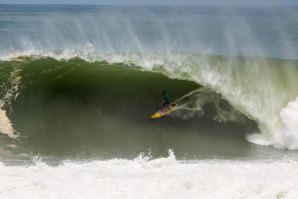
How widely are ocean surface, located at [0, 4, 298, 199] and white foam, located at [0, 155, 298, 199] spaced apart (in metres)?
0.02

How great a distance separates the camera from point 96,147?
1120 cm

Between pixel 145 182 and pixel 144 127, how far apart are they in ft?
16.2

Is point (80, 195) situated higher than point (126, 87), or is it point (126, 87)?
point (126, 87)

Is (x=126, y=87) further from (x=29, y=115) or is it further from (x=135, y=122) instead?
(x=29, y=115)

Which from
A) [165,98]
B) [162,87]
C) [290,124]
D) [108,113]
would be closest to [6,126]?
[108,113]

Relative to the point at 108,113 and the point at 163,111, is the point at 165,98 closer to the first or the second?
the point at 163,111

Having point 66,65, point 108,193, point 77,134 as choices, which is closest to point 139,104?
point 77,134

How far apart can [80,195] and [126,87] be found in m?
7.47

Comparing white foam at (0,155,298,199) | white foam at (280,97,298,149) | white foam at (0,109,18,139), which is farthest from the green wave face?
white foam at (0,155,298,199)

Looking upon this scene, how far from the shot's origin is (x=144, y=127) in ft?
41.5

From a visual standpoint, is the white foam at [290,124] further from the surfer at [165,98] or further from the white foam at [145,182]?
the white foam at [145,182]

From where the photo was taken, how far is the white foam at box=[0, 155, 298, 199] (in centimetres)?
734

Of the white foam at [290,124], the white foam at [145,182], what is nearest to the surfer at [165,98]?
the white foam at [290,124]

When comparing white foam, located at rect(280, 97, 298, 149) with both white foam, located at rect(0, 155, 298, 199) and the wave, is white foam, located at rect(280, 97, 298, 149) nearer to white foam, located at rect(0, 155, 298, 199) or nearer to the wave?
the wave
